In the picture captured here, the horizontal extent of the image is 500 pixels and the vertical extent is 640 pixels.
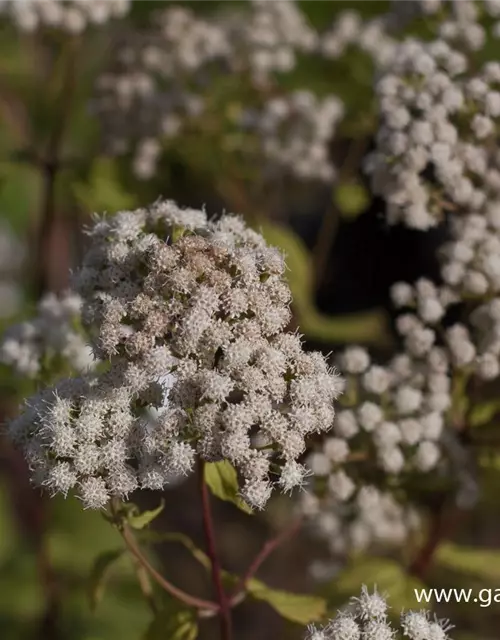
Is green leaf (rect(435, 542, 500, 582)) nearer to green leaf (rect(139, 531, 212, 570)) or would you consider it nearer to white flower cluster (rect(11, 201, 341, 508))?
green leaf (rect(139, 531, 212, 570))

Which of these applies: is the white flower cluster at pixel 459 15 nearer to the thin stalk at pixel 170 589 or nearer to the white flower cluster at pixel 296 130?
the white flower cluster at pixel 296 130

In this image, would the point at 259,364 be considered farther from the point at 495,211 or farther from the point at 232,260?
the point at 495,211

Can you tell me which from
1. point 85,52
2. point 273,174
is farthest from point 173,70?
point 85,52

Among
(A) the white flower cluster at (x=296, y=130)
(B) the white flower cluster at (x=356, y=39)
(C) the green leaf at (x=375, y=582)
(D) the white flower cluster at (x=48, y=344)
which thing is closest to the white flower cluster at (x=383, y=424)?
(C) the green leaf at (x=375, y=582)

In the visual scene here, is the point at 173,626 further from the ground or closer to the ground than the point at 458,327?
closer to the ground

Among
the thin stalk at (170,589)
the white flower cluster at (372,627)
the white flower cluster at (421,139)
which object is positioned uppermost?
the white flower cluster at (421,139)

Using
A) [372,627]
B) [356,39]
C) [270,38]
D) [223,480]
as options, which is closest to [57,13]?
[270,38]

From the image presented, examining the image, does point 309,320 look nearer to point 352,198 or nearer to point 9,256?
point 352,198

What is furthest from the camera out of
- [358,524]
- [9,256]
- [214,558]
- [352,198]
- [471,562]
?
[9,256]
